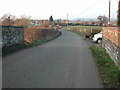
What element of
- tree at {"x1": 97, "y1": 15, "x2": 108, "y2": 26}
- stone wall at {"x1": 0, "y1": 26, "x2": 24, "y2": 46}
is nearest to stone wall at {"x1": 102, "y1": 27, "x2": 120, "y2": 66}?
stone wall at {"x1": 0, "y1": 26, "x2": 24, "y2": 46}

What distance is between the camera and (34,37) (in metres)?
19.0

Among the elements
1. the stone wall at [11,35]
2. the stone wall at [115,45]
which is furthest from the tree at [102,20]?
the stone wall at [115,45]

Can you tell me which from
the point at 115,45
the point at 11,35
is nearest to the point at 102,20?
the point at 11,35

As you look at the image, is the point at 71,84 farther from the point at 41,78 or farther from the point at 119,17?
the point at 119,17

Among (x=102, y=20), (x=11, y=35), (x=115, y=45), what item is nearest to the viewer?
(x=115, y=45)

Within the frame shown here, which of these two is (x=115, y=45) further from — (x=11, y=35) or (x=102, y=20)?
(x=102, y=20)

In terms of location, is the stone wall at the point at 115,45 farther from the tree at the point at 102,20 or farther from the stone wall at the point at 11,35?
the tree at the point at 102,20

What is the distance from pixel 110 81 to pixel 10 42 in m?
9.04

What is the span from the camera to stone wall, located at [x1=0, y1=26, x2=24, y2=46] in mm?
11891

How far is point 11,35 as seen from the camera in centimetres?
1329

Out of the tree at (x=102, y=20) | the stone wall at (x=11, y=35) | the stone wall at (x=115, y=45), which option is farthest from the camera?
the tree at (x=102, y=20)

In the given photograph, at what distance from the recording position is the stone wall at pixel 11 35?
1189 cm

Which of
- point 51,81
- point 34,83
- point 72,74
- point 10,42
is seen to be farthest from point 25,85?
point 10,42

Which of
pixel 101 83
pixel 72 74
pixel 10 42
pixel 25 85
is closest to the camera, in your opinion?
pixel 25 85
